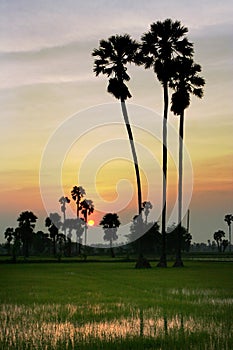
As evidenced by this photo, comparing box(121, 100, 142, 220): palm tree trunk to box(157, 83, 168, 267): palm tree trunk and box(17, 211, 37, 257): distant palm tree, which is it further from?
box(17, 211, 37, 257): distant palm tree

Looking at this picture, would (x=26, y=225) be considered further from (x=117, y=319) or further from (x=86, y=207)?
(x=117, y=319)

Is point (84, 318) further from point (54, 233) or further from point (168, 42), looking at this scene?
point (54, 233)

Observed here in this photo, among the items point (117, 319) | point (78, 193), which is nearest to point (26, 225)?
Answer: point (78, 193)

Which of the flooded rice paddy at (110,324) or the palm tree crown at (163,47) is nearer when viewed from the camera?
the flooded rice paddy at (110,324)

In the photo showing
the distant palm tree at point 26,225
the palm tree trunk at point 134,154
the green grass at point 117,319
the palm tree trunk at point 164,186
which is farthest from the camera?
the distant palm tree at point 26,225

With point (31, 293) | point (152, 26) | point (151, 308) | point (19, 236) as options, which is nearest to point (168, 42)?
point (152, 26)

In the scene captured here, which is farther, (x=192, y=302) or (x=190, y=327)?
(x=192, y=302)

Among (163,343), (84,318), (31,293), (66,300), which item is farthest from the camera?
(31,293)

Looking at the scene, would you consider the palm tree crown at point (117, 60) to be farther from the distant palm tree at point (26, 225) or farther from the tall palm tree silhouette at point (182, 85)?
the distant palm tree at point (26, 225)

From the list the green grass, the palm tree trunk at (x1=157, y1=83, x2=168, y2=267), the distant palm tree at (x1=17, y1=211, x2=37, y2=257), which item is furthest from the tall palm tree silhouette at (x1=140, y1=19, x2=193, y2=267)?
the distant palm tree at (x1=17, y1=211, x2=37, y2=257)

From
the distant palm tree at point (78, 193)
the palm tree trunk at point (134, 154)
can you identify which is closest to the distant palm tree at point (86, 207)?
the distant palm tree at point (78, 193)

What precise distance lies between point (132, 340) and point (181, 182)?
159 ft

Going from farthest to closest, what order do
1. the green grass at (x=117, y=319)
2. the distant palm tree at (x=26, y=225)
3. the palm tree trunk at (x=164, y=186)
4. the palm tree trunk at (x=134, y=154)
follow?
the distant palm tree at (x=26, y=225)
the palm tree trunk at (x=134, y=154)
the palm tree trunk at (x=164, y=186)
the green grass at (x=117, y=319)

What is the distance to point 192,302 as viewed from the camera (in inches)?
920
